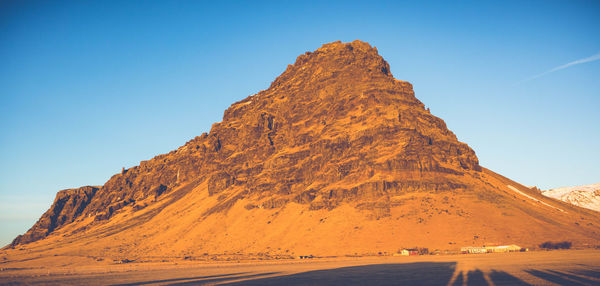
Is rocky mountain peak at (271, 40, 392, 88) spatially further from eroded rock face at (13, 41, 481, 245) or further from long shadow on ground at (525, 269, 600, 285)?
long shadow on ground at (525, 269, 600, 285)

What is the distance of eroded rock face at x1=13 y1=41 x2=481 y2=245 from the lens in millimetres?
105500

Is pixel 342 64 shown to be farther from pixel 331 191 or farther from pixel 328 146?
pixel 331 191

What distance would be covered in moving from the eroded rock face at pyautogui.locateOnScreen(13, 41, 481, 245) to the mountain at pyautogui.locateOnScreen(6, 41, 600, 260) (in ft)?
1.49

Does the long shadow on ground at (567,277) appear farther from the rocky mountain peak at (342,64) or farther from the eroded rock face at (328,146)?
the rocky mountain peak at (342,64)

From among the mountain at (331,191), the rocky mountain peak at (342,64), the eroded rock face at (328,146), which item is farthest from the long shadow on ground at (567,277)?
the rocky mountain peak at (342,64)

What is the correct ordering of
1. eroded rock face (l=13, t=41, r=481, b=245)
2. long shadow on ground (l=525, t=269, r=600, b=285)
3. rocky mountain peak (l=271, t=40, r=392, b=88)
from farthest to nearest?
1. rocky mountain peak (l=271, t=40, r=392, b=88)
2. eroded rock face (l=13, t=41, r=481, b=245)
3. long shadow on ground (l=525, t=269, r=600, b=285)

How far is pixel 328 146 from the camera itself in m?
124

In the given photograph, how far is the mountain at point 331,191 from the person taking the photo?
8738cm

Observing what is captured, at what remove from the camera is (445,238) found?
8044 centimetres

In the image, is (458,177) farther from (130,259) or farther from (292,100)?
(130,259)

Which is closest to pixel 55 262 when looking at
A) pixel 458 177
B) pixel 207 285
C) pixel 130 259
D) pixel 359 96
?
pixel 130 259

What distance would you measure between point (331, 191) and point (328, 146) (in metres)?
19.6

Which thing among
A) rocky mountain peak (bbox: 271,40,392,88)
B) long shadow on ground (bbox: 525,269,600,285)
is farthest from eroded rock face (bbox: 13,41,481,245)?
long shadow on ground (bbox: 525,269,600,285)

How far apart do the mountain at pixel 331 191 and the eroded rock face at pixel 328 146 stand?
453 millimetres
